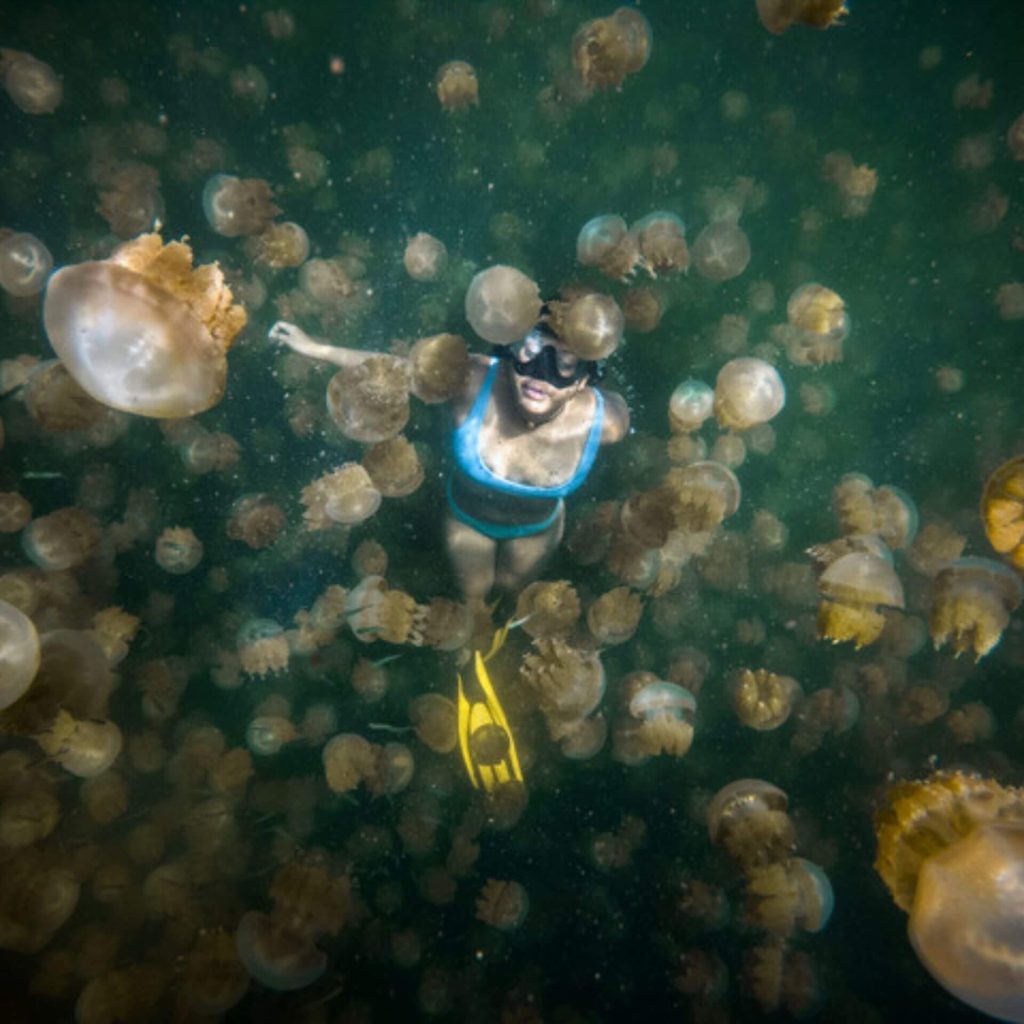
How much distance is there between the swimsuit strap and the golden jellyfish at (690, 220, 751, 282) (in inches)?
87.6

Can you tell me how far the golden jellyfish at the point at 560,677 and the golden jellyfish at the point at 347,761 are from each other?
5.55 feet

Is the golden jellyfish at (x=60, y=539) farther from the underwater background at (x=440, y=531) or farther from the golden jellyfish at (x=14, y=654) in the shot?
the golden jellyfish at (x=14, y=654)

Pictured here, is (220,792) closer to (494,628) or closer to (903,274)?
(494,628)

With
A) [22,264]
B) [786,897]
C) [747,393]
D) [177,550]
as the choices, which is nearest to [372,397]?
[177,550]

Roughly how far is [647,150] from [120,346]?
→ 756 centimetres

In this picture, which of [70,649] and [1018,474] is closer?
[1018,474]

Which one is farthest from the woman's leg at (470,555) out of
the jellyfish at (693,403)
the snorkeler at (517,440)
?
the jellyfish at (693,403)

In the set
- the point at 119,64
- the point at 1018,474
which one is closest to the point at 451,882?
the point at 1018,474

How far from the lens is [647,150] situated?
777 centimetres

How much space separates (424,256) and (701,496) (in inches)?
144

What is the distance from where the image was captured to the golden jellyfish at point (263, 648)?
5.28 m

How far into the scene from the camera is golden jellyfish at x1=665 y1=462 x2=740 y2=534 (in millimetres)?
5145

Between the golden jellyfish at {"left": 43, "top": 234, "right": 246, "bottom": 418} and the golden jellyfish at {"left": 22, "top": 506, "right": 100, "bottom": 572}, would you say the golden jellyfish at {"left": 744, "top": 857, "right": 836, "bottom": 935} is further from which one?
the golden jellyfish at {"left": 22, "top": 506, "right": 100, "bottom": 572}

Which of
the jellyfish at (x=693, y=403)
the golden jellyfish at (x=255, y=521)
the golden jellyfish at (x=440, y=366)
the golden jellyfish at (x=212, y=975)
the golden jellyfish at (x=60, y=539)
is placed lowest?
the golden jellyfish at (x=212, y=975)
